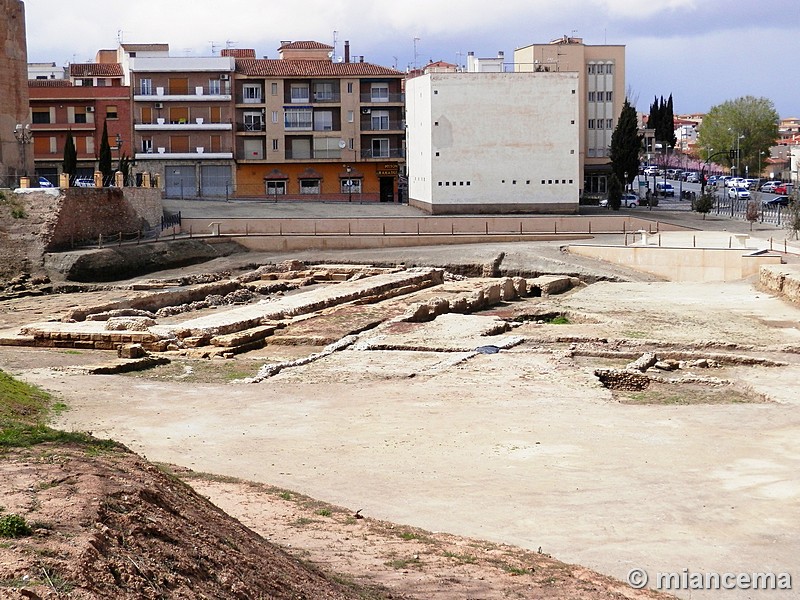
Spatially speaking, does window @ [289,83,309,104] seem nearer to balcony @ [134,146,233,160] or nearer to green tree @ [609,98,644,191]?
balcony @ [134,146,233,160]

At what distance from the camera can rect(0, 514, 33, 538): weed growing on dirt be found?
26.1 feet

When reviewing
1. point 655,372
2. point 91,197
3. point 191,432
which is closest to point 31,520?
point 191,432

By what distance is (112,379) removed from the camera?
22.4 metres

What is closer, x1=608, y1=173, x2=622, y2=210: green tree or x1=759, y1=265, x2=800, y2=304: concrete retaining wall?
x1=759, y1=265, x2=800, y2=304: concrete retaining wall

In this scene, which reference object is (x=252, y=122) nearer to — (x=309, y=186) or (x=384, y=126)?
(x=309, y=186)

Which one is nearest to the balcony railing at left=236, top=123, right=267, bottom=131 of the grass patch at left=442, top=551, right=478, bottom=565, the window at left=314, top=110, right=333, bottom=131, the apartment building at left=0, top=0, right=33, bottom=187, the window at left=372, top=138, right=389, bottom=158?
the window at left=314, top=110, right=333, bottom=131

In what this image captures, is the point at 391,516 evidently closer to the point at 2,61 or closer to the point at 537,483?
the point at 537,483

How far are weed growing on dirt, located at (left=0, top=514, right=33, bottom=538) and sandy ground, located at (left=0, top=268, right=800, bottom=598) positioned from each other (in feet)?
13.7

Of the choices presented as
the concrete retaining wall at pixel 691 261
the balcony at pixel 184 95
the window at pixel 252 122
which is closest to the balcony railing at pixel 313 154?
the window at pixel 252 122

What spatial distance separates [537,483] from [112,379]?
10742 millimetres

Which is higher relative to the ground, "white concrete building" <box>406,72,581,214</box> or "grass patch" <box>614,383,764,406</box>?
"white concrete building" <box>406,72,581,214</box>

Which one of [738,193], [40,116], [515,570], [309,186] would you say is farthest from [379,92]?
[515,570]

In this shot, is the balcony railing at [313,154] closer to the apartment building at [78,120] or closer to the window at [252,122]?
the window at [252,122]

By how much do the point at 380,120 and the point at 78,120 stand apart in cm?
1626
